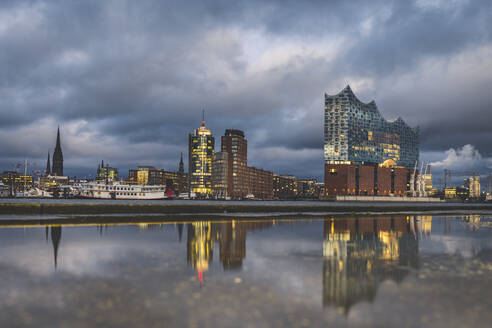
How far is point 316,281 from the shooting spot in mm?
16672

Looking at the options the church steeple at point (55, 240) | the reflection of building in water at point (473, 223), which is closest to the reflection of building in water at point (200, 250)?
the church steeple at point (55, 240)

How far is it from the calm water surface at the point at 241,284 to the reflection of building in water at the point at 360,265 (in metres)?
0.06

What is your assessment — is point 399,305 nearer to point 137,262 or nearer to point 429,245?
point 137,262

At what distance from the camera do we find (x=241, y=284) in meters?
16.0

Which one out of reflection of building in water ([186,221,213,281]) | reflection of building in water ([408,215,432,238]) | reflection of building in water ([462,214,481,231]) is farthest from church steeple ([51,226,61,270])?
reflection of building in water ([462,214,481,231])

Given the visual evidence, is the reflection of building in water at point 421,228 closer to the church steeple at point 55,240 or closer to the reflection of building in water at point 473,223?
the reflection of building in water at point 473,223

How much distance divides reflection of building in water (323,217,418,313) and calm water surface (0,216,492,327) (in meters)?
0.06

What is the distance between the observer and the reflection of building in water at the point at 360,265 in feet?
47.9

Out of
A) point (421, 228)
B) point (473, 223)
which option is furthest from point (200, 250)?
point (473, 223)

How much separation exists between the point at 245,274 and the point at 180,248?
9.37 metres

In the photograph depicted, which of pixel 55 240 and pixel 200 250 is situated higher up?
pixel 200 250

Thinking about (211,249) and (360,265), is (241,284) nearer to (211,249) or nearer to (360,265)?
(360,265)

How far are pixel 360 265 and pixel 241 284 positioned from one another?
7.97m

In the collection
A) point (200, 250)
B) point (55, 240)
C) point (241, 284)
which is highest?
point (241, 284)
